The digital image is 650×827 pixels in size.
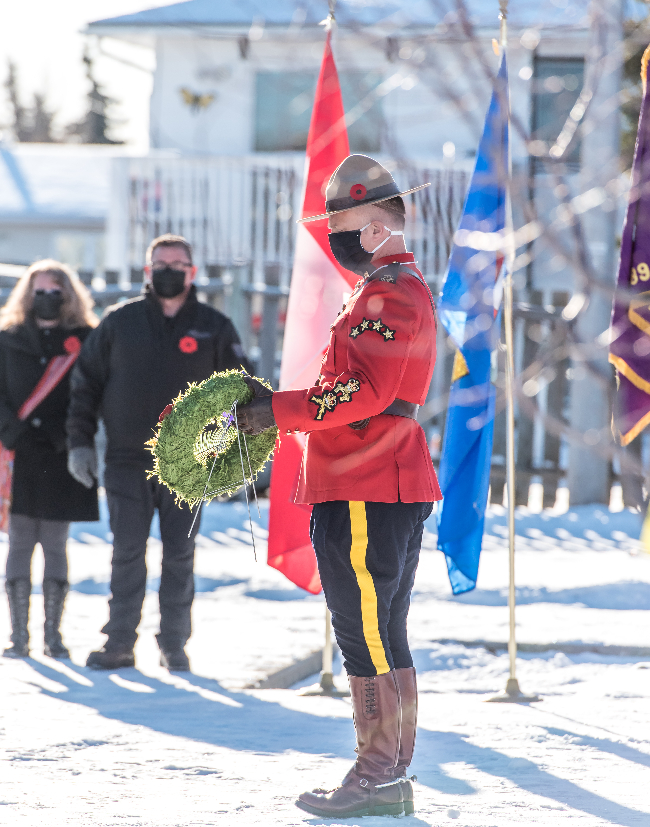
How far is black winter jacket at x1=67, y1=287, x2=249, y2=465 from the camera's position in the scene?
546cm

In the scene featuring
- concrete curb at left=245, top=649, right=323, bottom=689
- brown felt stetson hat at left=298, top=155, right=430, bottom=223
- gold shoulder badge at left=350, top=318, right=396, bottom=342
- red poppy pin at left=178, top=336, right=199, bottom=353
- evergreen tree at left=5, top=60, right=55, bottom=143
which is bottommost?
concrete curb at left=245, top=649, right=323, bottom=689

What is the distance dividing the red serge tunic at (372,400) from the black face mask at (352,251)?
0.06 metres

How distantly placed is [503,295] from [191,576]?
6.66 feet

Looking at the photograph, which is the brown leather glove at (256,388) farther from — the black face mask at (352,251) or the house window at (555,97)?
the house window at (555,97)

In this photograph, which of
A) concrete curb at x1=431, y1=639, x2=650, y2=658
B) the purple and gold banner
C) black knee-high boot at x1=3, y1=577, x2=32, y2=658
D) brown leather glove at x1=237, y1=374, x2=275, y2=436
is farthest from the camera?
concrete curb at x1=431, y1=639, x2=650, y2=658

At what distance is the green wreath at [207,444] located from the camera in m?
3.46

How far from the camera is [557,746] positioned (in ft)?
13.9

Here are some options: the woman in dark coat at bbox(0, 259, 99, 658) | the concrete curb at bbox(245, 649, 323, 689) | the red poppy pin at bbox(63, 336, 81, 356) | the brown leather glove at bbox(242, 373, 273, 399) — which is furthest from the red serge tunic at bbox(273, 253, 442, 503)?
the red poppy pin at bbox(63, 336, 81, 356)

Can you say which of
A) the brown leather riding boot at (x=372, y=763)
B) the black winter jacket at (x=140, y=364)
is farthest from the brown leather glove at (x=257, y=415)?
the black winter jacket at (x=140, y=364)

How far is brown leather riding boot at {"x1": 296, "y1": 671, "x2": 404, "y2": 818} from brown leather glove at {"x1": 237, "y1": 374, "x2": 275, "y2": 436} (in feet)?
2.61

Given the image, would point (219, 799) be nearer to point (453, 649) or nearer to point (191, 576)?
point (191, 576)

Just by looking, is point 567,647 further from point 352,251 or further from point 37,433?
point 352,251

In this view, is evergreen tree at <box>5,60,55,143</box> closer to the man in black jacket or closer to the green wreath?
the man in black jacket

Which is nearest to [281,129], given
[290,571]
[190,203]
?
[190,203]
